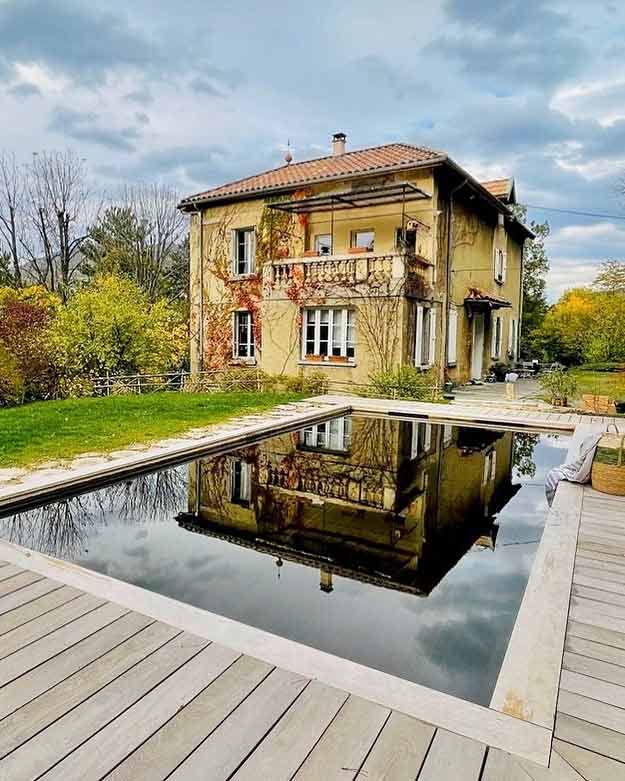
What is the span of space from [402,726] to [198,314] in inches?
714

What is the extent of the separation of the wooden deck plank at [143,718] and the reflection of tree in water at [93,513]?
8.07 feet

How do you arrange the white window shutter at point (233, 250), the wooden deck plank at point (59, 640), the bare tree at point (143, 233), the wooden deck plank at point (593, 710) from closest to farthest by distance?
1. the wooden deck plank at point (593, 710)
2. the wooden deck plank at point (59, 640)
3. the white window shutter at point (233, 250)
4. the bare tree at point (143, 233)

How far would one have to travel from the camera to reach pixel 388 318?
567 inches

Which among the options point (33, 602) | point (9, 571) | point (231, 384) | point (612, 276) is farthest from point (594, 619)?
point (612, 276)

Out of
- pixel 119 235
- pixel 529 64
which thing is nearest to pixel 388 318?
pixel 529 64

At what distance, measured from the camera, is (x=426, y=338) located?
15.5 m

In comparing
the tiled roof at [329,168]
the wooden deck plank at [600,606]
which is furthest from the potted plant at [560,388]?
the wooden deck plank at [600,606]

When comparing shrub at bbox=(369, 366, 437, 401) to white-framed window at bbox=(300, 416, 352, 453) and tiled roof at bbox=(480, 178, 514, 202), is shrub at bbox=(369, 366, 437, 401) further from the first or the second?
tiled roof at bbox=(480, 178, 514, 202)

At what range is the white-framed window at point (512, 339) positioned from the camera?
2278 cm

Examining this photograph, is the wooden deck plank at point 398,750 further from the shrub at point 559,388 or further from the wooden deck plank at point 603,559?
the shrub at point 559,388

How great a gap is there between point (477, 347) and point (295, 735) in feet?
60.1

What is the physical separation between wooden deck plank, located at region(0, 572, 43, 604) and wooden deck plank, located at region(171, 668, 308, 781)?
6.24ft

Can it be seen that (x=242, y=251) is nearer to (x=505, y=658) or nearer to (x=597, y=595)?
(x=597, y=595)

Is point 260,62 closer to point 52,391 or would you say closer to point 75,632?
point 52,391
